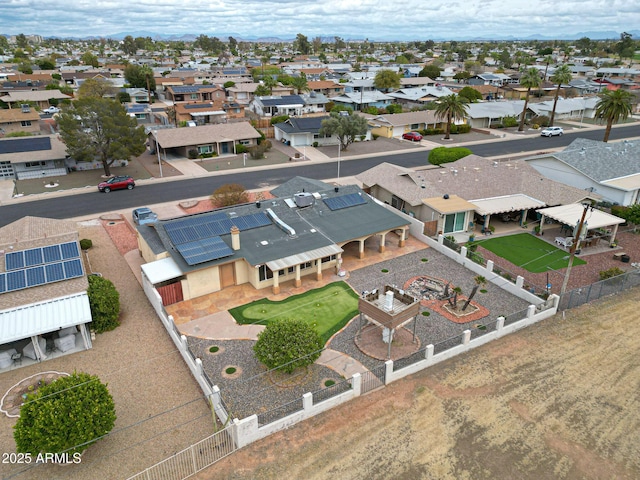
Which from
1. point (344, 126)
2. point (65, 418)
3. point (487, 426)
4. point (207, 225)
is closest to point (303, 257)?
point (207, 225)

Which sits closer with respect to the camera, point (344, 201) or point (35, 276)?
point (35, 276)

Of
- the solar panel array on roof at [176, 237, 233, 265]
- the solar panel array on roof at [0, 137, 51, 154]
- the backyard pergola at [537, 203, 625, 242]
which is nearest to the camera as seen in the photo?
the solar panel array on roof at [176, 237, 233, 265]

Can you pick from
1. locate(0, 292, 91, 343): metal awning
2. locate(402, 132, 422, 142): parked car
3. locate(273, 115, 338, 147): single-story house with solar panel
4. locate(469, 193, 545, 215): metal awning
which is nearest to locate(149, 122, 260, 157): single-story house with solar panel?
locate(273, 115, 338, 147): single-story house with solar panel

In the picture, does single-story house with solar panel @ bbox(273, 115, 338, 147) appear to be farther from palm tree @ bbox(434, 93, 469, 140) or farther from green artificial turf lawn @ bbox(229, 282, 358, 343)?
green artificial turf lawn @ bbox(229, 282, 358, 343)

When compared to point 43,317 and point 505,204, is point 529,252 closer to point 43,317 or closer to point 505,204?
point 505,204

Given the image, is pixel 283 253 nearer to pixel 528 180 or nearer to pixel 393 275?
pixel 393 275

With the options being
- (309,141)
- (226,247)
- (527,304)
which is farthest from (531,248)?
(309,141)
